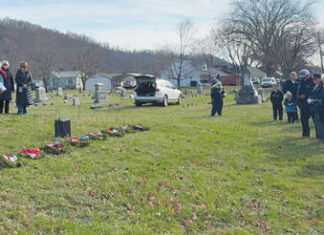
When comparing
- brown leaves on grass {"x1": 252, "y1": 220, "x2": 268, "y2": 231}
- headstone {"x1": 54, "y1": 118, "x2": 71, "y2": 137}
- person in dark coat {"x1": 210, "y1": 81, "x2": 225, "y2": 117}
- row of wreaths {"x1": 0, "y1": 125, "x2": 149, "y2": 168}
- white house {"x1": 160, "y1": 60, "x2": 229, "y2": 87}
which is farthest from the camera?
white house {"x1": 160, "y1": 60, "x2": 229, "y2": 87}

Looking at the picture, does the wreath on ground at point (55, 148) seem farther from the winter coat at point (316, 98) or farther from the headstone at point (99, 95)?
the headstone at point (99, 95)

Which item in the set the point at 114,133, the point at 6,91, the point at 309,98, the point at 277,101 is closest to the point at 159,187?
the point at 114,133

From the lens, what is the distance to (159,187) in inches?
244

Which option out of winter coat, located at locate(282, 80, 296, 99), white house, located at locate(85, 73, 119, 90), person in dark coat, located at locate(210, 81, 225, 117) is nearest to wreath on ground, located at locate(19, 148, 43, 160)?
winter coat, located at locate(282, 80, 296, 99)

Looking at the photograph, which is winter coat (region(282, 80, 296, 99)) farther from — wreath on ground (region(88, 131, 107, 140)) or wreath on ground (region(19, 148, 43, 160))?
wreath on ground (region(19, 148, 43, 160))

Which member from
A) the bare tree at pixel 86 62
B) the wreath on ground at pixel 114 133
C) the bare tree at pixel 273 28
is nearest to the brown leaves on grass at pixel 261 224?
the wreath on ground at pixel 114 133

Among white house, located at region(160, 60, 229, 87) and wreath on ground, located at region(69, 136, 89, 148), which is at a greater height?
white house, located at region(160, 60, 229, 87)

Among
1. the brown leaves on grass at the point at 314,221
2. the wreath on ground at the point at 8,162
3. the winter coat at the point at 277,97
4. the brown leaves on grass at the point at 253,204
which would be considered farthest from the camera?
the winter coat at the point at 277,97

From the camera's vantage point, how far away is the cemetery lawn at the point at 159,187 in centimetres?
495

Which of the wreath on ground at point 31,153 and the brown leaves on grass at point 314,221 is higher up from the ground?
the wreath on ground at point 31,153

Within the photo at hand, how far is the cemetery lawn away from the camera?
4.95 m

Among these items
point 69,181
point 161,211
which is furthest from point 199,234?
point 69,181

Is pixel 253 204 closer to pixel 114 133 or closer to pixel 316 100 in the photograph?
pixel 114 133

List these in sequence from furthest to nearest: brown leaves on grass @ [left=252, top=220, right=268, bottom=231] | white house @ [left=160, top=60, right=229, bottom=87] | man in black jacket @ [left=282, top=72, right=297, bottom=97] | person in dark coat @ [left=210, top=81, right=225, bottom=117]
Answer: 1. white house @ [left=160, top=60, right=229, bottom=87]
2. person in dark coat @ [left=210, top=81, right=225, bottom=117]
3. man in black jacket @ [left=282, top=72, right=297, bottom=97]
4. brown leaves on grass @ [left=252, top=220, right=268, bottom=231]
